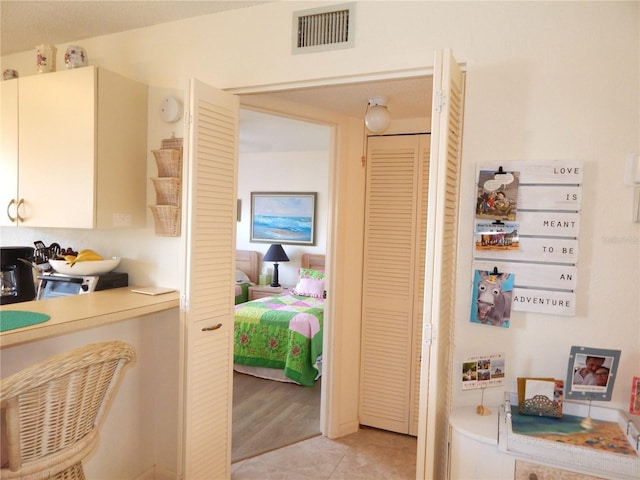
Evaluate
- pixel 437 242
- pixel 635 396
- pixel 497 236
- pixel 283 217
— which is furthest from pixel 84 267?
pixel 283 217

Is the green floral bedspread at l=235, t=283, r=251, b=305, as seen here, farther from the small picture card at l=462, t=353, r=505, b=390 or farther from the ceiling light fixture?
the small picture card at l=462, t=353, r=505, b=390

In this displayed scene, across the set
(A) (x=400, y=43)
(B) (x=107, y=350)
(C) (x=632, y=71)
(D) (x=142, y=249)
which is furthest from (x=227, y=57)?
(C) (x=632, y=71)

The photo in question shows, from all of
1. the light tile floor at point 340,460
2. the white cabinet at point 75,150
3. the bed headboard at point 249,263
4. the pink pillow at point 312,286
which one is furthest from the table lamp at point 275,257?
the white cabinet at point 75,150

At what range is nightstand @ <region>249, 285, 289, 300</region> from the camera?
5.48m

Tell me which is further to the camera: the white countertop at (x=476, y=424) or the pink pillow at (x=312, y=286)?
the pink pillow at (x=312, y=286)

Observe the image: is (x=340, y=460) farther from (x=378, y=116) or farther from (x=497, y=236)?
(x=378, y=116)

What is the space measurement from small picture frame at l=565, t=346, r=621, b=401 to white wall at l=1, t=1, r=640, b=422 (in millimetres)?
71

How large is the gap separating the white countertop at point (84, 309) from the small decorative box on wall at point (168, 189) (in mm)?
364

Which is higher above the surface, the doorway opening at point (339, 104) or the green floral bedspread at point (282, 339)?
the doorway opening at point (339, 104)

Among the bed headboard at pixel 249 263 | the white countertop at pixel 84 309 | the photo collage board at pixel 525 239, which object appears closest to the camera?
the white countertop at pixel 84 309

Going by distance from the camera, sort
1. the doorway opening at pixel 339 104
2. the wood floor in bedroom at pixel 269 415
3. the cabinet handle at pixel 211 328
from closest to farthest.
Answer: the cabinet handle at pixel 211 328, the doorway opening at pixel 339 104, the wood floor in bedroom at pixel 269 415

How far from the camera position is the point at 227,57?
224 cm

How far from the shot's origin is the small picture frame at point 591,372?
1581 millimetres

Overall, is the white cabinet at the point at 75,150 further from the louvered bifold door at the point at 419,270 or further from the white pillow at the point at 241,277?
the white pillow at the point at 241,277
